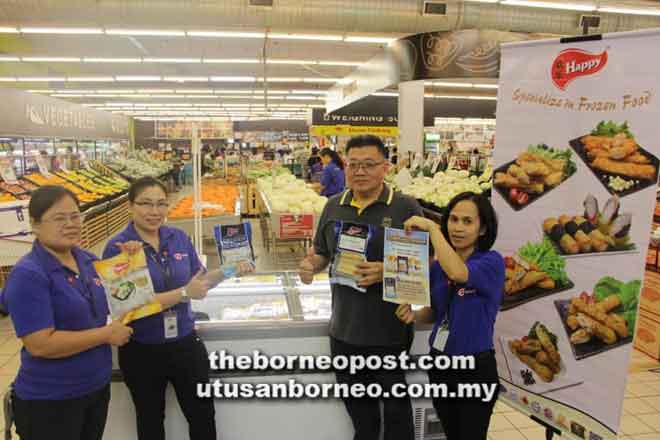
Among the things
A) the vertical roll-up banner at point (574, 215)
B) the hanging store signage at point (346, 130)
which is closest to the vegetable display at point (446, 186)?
the vertical roll-up banner at point (574, 215)

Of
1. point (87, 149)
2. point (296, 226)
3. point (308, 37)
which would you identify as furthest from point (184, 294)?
point (87, 149)

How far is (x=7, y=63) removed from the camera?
580 inches

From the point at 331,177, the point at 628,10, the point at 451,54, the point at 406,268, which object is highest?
the point at 628,10

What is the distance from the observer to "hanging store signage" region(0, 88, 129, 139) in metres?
8.63

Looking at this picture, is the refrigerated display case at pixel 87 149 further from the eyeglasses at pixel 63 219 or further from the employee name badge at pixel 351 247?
the employee name badge at pixel 351 247

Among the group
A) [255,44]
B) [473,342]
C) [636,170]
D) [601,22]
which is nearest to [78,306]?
[473,342]

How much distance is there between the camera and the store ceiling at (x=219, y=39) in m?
8.24

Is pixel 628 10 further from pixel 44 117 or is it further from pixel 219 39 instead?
Result: pixel 44 117

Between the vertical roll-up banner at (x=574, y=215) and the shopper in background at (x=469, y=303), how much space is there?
709 millimetres

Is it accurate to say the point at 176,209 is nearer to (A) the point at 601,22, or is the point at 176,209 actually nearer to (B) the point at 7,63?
(A) the point at 601,22

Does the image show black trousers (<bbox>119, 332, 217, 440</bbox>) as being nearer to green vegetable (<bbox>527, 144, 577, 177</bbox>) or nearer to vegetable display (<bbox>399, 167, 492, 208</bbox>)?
green vegetable (<bbox>527, 144, 577, 177</bbox>)

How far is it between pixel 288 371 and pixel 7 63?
15.9 meters

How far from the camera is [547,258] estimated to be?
2.81 meters

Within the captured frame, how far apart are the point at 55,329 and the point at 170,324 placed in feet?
1.69
